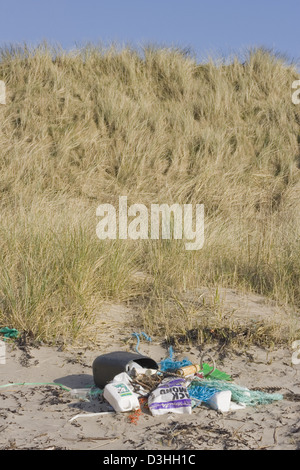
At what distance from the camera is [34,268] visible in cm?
532

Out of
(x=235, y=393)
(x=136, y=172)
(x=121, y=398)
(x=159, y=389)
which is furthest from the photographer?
(x=136, y=172)

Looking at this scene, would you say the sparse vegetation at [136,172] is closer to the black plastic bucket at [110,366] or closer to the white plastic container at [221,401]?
the black plastic bucket at [110,366]

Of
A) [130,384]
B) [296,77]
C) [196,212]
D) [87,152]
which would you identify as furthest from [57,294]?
[296,77]

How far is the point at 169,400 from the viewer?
358cm

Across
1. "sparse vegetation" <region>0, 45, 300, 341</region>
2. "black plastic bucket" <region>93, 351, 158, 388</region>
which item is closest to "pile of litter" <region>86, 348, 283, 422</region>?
"black plastic bucket" <region>93, 351, 158, 388</region>

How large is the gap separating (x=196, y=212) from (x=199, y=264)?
11.0 ft

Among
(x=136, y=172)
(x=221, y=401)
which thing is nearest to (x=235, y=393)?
(x=221, y=401)

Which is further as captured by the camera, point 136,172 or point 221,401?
point 136,172

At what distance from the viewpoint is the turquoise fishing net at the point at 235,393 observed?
3769mm

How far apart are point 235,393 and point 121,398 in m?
0.80

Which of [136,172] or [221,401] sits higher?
[136,172]

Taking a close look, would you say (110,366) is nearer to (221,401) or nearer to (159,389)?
(159,389)

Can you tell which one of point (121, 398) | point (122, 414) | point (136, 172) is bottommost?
point (122, 414)

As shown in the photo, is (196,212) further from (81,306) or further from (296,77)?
(296,77)
